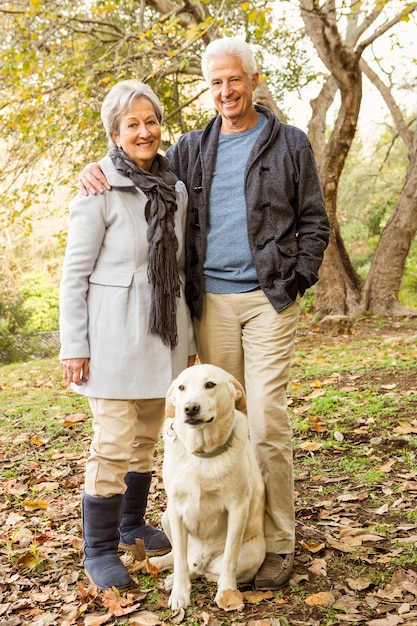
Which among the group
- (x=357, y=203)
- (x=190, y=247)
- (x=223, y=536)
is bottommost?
(x=223, y=536)

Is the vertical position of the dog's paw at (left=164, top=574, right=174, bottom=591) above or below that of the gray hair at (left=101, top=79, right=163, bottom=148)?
below

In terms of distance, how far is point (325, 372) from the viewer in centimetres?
736

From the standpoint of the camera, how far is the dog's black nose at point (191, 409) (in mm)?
2795

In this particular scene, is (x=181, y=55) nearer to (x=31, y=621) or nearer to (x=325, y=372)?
(x=325, y=372)

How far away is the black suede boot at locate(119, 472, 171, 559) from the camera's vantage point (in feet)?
11.6

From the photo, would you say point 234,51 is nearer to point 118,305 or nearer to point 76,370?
point 118,305

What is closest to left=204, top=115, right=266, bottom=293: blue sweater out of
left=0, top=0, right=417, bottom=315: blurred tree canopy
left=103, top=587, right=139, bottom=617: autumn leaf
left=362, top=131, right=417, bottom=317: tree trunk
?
left=103, top=587, right=139, bottom=617: autumn leaf

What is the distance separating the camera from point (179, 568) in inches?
118

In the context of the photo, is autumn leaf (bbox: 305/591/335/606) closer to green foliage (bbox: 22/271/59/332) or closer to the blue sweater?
the blue sweater

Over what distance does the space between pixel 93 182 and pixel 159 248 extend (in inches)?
17.9

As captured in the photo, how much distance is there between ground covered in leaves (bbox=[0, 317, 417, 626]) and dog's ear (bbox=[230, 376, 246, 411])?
0.88 meters

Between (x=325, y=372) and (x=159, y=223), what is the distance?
4.61 meters

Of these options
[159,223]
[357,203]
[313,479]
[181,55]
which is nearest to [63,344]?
[159,223]

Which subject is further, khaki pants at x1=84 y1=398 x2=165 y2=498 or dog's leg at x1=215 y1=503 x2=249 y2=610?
khaki pants at x1=84 y1=398 x2=165 y2=498
